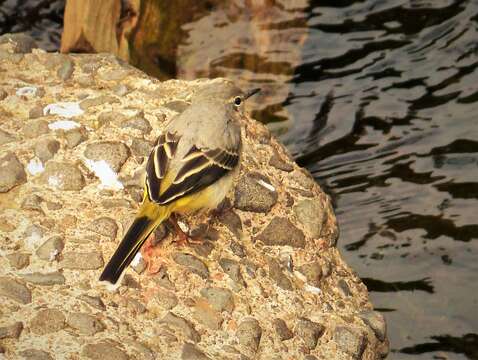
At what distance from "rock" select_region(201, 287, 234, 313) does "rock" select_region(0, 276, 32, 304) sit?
3.96 ft

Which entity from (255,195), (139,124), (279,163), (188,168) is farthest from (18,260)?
(279,163)

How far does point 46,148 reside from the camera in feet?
25.4

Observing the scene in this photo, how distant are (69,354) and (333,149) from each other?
16.7 feet

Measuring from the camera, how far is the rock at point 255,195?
7.85 m

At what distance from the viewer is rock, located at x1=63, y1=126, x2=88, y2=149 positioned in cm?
786

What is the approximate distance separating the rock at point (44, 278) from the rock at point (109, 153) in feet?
3.96

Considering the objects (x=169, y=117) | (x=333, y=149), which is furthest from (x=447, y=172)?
(x=169, y=117)

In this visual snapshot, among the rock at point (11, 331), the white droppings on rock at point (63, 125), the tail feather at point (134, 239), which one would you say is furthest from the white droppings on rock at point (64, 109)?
the rock at point (11, 331)

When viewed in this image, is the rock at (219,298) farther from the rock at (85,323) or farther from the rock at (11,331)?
the rock at (11,331)

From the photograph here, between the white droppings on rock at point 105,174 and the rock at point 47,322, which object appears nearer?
the rock at point 47,322

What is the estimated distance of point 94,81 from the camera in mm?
8703

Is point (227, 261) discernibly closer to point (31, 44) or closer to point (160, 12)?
point (31, 44)

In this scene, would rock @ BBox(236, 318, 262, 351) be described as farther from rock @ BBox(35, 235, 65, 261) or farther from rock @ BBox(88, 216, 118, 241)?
rock @ BBox(35, 235, 65, 261)

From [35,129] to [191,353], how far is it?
245cm
